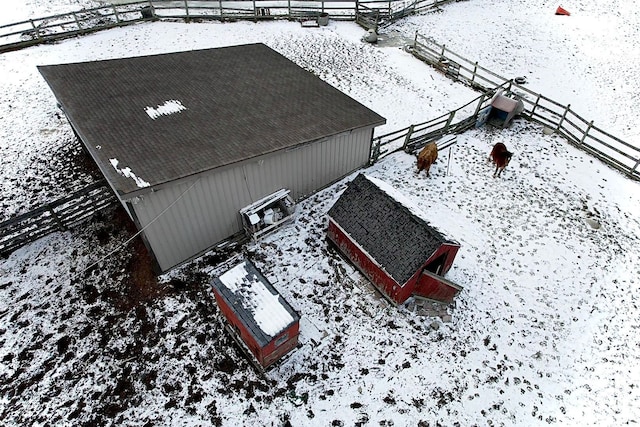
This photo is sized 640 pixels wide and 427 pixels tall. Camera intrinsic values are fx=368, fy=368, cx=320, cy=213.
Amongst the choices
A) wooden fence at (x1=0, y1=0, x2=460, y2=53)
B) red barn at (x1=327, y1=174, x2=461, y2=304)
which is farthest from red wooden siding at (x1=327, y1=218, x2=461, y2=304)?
→ wooden fence at (x1=0, y1=0, x2=460, y2=53)

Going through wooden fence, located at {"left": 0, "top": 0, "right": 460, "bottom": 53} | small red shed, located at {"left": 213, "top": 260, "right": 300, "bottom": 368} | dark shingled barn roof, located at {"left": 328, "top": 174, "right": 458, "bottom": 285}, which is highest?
wooden fence, located at {"left": 0, "top": 0, "right": 460, "bottom": 53}

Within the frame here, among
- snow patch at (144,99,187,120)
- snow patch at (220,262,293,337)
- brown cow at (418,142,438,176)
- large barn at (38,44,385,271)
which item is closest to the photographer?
snow patch at (220,262,293,337)

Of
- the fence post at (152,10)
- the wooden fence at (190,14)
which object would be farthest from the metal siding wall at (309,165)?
the fence post at (152,10)

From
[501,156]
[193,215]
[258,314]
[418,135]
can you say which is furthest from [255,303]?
[418,135]

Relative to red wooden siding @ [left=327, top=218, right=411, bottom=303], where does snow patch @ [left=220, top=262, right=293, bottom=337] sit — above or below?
above

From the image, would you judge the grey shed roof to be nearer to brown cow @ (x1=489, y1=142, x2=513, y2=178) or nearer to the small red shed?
the small red shed

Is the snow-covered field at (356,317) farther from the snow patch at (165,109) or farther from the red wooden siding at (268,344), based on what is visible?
the snow patch at (165,109)

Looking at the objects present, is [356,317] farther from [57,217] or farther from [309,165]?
[57,217]

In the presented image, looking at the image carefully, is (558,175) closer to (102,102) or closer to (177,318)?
A: (177,318)
